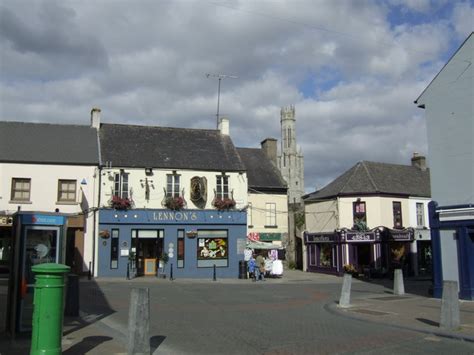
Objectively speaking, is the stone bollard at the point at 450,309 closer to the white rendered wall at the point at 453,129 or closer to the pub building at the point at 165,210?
the white rendered wall at the point at 453,129

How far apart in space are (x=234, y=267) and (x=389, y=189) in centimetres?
1263

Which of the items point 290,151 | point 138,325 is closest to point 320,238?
point 138,325

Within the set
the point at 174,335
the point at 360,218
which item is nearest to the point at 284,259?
the point at 360,218

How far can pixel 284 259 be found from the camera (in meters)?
41.2

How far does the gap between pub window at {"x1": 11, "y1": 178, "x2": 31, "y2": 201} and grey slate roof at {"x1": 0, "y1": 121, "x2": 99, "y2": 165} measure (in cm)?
117

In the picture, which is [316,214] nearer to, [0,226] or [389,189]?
[389,189]

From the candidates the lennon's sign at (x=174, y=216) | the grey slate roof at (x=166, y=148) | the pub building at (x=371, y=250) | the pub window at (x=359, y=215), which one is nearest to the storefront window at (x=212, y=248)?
the lennon's sign at (x=174, y=216)

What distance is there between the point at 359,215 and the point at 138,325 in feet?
96.8

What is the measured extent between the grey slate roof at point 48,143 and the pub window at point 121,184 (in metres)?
1.64

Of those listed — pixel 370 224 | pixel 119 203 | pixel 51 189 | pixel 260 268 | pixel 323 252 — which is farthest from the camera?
pixel 323 252

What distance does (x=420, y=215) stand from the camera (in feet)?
124

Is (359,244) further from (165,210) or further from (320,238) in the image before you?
(165,210)

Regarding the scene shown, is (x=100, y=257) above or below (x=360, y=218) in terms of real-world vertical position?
below

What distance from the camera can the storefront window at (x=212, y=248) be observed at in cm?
3262
